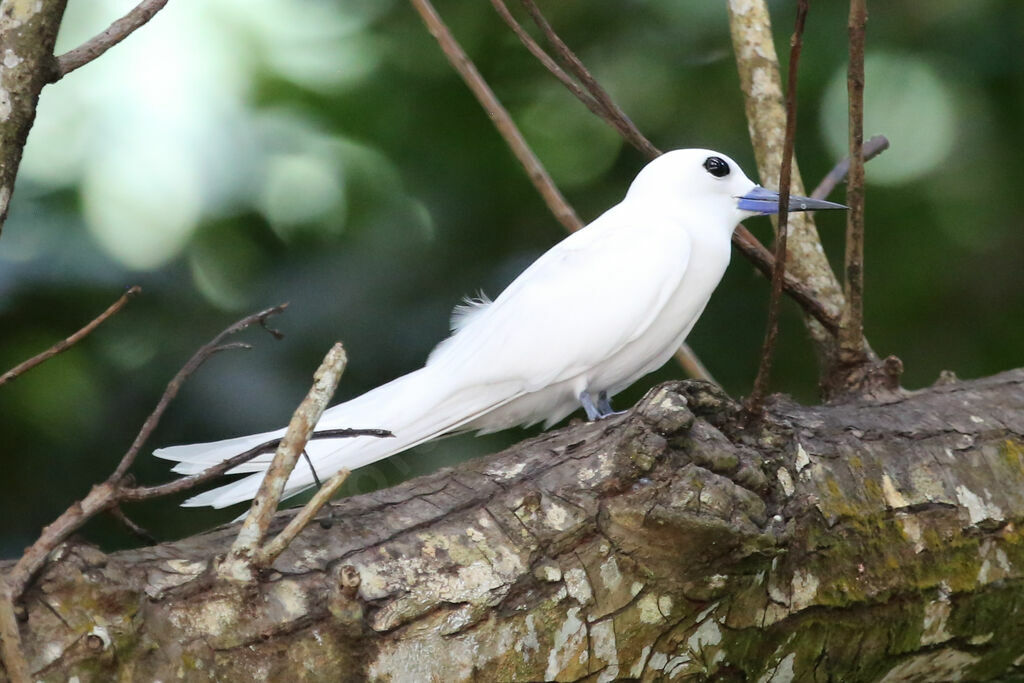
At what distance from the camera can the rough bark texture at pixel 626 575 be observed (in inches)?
65.1

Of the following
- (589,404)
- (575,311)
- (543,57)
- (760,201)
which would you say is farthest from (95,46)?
(760,201)

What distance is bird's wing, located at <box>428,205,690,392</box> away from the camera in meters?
2.99

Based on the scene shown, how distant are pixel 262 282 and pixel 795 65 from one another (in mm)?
2425

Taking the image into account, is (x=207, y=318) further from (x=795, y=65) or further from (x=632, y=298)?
(x=795, y=65)

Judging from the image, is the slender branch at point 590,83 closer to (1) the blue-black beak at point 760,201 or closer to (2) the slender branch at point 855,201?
(2) the slender branch at point 855,201

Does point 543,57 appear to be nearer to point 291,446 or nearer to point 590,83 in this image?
point 590,83

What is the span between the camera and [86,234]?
3.67 meters

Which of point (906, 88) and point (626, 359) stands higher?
point (906, 88)

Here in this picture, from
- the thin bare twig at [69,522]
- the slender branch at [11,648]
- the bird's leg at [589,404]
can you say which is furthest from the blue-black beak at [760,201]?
the slender branch at [11,648]

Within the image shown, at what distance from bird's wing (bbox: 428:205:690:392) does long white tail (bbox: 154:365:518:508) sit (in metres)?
0.07

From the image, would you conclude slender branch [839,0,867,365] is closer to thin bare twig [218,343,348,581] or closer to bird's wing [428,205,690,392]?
bird's wing [428,205,690,392]

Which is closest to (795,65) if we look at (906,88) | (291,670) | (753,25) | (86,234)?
(291,670)

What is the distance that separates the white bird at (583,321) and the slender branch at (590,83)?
0.38 metres

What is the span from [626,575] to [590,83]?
1.17 m
